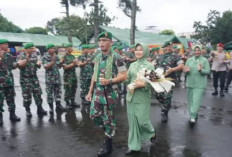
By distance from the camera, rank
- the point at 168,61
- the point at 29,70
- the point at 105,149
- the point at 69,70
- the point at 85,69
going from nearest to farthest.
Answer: the point at 105,149, the point at 168,61, the point at 29,70, the point at 69,70, the point at 85,69

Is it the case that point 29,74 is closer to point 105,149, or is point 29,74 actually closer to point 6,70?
point 6,70

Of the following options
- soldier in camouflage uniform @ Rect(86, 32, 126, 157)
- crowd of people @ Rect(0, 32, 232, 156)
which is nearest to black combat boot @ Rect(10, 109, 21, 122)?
crowd of people @ Rect(0, 32, 232, 156)

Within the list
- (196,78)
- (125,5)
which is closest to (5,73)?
(196,78)

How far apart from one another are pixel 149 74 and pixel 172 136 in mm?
1811

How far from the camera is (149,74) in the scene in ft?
12.6

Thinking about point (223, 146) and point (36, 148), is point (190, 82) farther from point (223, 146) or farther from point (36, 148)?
point (36, 148)

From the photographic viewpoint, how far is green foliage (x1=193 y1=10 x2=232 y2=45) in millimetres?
27859

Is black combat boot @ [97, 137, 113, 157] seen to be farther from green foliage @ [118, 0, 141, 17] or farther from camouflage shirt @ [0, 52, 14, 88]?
green foliage @ [118, 0, 141, 17]

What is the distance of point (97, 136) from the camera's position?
5023 mm

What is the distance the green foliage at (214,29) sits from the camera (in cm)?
2786

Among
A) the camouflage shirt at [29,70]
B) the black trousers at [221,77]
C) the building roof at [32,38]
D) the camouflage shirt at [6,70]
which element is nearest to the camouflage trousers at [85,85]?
the camouflage shirt at [29,70]

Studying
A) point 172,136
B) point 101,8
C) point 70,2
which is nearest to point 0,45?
point 172,136

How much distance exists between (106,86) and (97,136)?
1.53 meters

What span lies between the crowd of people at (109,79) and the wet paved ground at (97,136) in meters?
0.32
